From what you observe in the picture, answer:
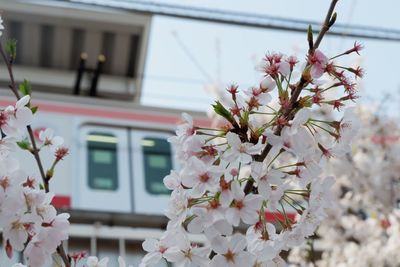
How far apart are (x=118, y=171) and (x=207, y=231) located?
5.86 metres

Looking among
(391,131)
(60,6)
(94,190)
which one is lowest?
(94,190)

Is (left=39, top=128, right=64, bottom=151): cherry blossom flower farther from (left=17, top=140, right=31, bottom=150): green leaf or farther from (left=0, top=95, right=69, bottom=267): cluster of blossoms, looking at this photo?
(left=0, top=95, right=69, bottom=267): cluster of blossoms

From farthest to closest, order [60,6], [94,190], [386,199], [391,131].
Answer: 1. [60,6]
2. [94,190]
3. [391,131]
4. [386,199]

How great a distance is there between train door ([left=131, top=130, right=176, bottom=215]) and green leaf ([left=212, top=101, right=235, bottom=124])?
5496 mm

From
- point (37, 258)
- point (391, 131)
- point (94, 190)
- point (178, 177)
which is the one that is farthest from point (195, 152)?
point (94, 190)

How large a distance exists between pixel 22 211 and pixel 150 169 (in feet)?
19.3

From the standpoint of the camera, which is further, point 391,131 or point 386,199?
point 391,131

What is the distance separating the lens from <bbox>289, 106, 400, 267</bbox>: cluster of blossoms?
203 inches

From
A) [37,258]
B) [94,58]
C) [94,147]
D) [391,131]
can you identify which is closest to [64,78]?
[94,58]

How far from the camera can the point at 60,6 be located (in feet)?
30.9

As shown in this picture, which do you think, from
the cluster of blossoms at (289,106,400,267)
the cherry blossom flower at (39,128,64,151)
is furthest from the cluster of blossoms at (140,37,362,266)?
the cluster of blossoms at (289,106,400,267)

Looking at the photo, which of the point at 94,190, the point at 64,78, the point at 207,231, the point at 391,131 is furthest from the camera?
the point at 64,78

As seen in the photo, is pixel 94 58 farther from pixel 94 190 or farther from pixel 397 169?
pixel 397 169

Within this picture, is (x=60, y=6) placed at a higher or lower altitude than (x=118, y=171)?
higher
